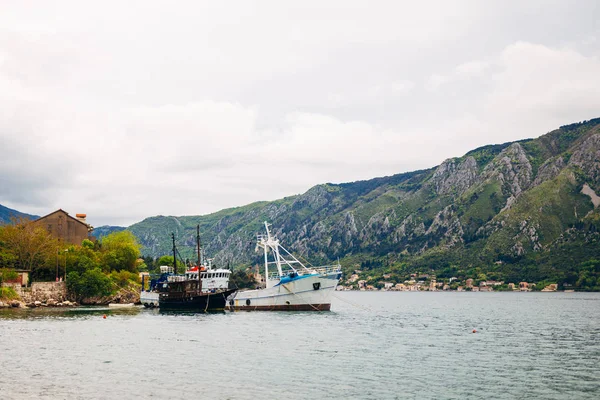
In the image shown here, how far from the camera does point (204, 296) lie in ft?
359

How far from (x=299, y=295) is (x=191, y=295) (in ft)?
78.0

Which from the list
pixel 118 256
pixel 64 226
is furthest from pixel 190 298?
pixel 64 226

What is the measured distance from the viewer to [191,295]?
4424 inches

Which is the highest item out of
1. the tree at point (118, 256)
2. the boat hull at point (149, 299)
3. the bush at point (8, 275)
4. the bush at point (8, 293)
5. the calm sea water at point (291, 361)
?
the tree at point (118, 256)

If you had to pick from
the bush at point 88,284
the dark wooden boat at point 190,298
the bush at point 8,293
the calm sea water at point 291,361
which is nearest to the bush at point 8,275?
the bush at point 8,293

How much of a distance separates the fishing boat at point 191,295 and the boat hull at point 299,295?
21.6 feet

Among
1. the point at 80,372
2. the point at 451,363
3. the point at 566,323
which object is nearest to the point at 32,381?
the point at 80,372

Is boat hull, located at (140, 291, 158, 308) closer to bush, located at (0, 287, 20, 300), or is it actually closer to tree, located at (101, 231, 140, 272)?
tree, located at (101, 231, 140, 272)

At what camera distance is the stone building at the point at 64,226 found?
505 feet

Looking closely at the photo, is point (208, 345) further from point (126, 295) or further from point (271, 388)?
point (126, 295)

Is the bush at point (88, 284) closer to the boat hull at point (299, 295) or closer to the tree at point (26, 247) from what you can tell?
the tree at point (26, 247)

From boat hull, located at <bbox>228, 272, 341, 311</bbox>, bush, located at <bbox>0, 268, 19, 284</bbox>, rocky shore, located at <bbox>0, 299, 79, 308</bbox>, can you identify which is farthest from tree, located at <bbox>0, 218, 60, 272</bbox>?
boat hull, located at <bbox>228, 272, 341, 311</bbox>

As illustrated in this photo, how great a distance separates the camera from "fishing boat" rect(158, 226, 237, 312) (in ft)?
361

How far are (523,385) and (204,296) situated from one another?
79658 millimetres
